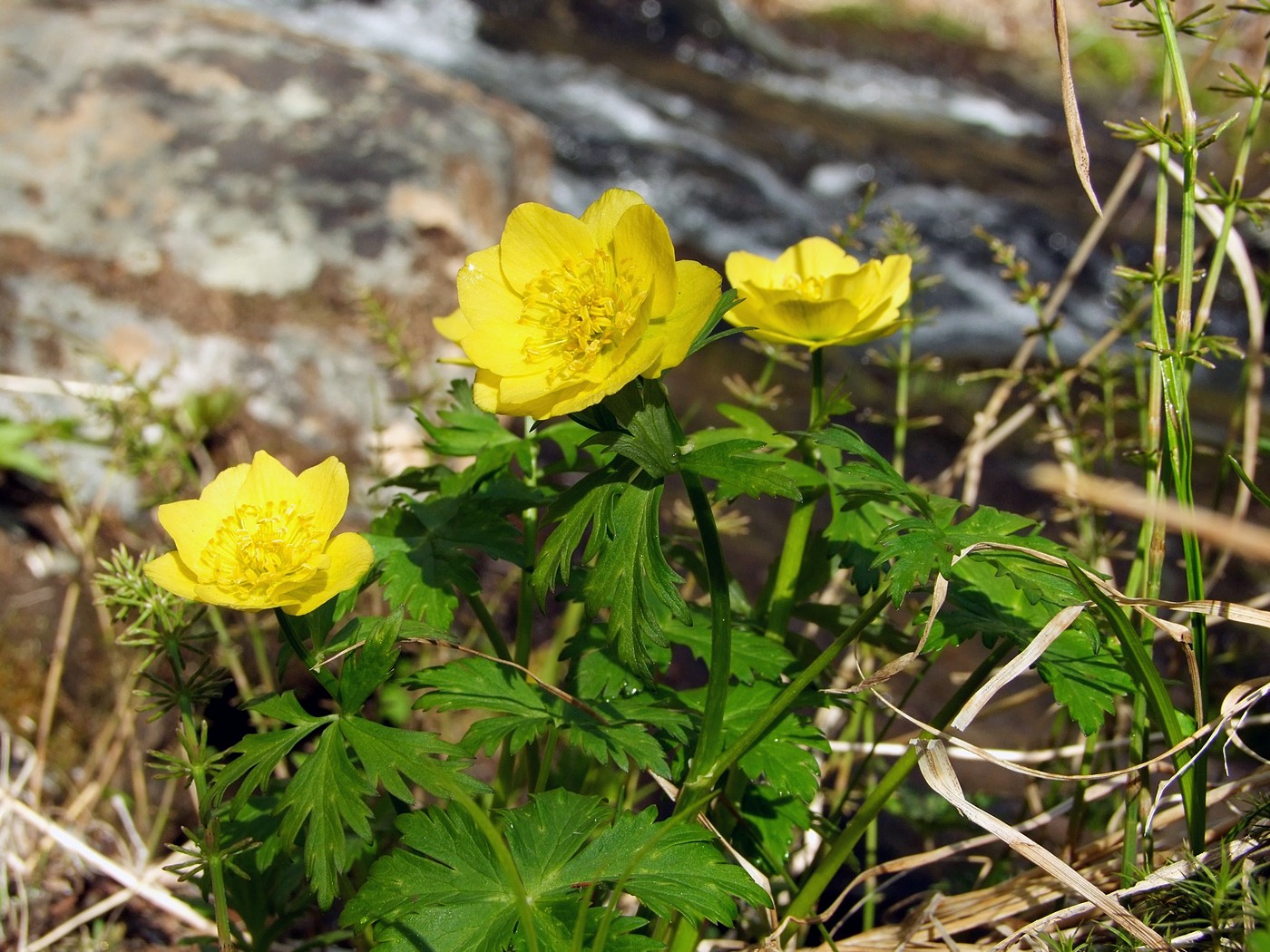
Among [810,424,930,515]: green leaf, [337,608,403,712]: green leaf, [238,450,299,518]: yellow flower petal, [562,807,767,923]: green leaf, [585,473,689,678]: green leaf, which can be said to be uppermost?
[810,424,930,515]: green leaf

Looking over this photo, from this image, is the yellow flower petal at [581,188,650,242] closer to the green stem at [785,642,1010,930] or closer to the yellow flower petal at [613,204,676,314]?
the yellow flower petal at [613,204,676,314]

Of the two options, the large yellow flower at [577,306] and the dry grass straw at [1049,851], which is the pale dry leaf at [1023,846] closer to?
the dry grass straw at [1049,851]

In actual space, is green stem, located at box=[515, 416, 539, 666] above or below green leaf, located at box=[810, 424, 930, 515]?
below

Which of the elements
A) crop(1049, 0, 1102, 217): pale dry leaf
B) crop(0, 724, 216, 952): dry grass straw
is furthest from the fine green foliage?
crop(0, 724, 216, 952): dry grass straw

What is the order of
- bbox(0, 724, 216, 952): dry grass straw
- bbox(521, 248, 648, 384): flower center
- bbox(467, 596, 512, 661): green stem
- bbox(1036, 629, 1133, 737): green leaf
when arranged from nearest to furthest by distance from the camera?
bbox(521, 248, 648, 384): flower center, bbox(1036, 629, 1133, 737): green leaf, bbox(467, 596, 512, 661): green stem, bbox(0, 724, 216, 952): dry grass straw

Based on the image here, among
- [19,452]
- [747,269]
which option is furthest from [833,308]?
[19,452]

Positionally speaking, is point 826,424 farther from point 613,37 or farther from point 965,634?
point 613,37

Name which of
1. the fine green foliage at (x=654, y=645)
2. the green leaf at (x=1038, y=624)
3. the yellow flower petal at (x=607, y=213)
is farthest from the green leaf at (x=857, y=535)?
the yellow flower petal at (x=607, y=213)
